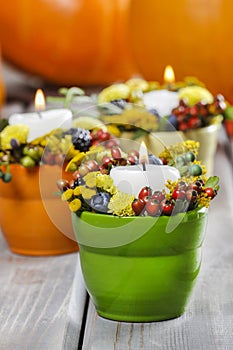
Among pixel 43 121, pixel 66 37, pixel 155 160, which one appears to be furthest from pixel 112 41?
pixel 155 160

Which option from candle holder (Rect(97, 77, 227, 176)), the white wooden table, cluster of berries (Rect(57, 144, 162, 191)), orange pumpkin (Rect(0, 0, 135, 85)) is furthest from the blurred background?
cluster of berries (Rect(57, 144, 162, 191))

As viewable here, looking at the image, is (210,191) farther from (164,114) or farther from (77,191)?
(164,114)

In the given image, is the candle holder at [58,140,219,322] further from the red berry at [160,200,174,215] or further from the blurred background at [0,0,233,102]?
the blurred background at [0,0,233,102]

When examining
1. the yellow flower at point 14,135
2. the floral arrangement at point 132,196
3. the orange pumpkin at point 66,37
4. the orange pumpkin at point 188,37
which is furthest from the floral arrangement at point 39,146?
the orange pumpkin at point 66,37

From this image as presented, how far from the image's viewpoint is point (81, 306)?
0.95 metres

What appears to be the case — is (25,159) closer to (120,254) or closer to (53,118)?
(53,118)

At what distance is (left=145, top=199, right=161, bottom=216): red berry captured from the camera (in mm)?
834

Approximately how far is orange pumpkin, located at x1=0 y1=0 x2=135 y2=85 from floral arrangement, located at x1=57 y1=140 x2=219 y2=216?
1.14 metres

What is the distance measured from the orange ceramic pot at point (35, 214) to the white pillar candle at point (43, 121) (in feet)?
0.16

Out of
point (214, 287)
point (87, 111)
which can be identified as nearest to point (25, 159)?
point (87, 111)

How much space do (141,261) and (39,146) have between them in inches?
11.6

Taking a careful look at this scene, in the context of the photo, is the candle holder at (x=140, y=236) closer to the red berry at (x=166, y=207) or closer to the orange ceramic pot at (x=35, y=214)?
the red berry at (x=166, y=207)

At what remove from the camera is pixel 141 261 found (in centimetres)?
87

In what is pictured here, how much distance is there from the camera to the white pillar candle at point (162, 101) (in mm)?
1292
